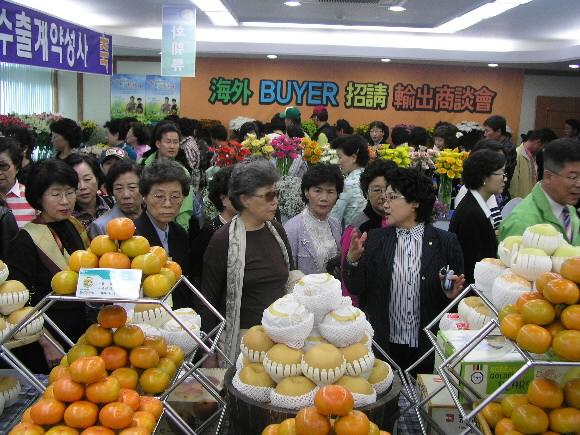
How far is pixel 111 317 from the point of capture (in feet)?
5.49

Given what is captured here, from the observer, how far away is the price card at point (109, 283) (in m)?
1.46

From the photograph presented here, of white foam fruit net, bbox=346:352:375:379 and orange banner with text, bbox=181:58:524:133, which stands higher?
orange banner with text, bbox=181:58:524:133

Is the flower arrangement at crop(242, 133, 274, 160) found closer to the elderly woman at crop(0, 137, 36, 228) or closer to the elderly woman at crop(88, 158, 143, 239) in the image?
the elderly woman at crop(88, 158, 143, 239)

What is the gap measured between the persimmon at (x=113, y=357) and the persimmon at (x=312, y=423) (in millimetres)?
628

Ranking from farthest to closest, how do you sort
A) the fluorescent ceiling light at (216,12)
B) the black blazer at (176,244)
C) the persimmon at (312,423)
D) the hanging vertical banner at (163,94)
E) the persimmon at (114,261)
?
the hanging vertical banner at (163,94)
the fluorescent ceiling light at (216,12)
the black blazer at (176,244)
the persimmon at (114,261)
the persimmon at (312,423)

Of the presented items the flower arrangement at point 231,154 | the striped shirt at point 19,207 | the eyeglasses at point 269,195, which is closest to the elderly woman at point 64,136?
the striped shirt at point 19,207

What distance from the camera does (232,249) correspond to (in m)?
2.66

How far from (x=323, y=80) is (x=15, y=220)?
9347 mm

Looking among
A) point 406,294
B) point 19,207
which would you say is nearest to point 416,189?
point 406,294

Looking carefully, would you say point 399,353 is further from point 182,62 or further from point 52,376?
point 182,62

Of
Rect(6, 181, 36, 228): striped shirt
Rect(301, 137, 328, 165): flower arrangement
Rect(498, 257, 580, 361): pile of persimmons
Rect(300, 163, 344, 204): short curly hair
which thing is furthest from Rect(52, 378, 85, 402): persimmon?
Rect(301, 137, 328, 165): flower arrangement

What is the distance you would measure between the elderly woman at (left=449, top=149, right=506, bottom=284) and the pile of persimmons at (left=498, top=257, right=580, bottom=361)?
220 centimetres

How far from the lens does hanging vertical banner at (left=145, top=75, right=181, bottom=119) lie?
12.3 m

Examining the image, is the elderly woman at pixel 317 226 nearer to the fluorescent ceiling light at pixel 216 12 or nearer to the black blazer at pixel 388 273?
the black blazer at pixel 388 273
